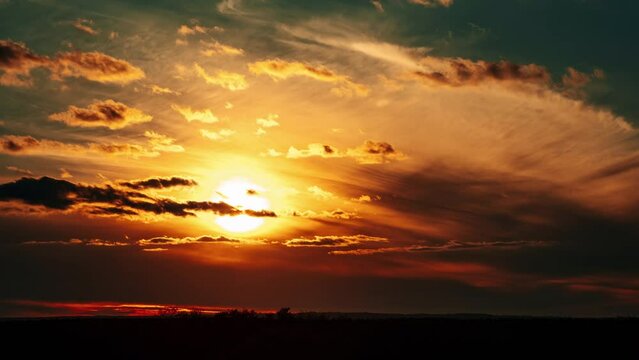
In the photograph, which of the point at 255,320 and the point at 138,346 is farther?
the point at 255,320

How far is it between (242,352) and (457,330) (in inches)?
628

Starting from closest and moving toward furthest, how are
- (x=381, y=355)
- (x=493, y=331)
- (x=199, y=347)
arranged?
(x=381, y=355) → (x=199, y=347) → (x=493, y=331)

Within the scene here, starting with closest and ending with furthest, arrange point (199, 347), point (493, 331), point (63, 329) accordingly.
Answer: point (199, 347), point (493, 331), point (63, 329)

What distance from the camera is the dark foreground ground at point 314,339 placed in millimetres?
45438

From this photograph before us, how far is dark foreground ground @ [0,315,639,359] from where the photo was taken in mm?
45438

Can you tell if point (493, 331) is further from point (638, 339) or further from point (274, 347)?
point (274, 347)

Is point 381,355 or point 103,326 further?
point 103,326

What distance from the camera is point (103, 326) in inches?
2203

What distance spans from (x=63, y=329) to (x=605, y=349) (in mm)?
37252

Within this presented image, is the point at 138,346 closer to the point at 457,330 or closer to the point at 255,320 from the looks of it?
the point at 255,320

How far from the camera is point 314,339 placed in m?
48.3

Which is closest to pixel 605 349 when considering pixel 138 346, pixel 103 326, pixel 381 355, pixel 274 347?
pixel 381 355

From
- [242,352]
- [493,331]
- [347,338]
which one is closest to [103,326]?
[242,352]

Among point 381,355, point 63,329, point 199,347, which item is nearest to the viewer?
point 381,355
